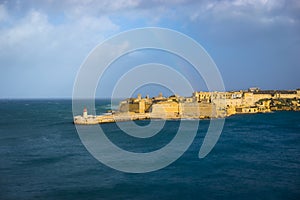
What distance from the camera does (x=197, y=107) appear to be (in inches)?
1170

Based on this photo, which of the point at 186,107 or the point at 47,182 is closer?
the point at 47,182

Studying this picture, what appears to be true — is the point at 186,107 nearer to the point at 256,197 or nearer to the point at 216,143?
the point at 216,143

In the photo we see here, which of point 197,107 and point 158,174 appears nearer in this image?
point 158,174

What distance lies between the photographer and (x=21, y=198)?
311 inches

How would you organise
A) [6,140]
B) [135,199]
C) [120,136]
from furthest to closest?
[120,136] < [6,140] < [135,199]

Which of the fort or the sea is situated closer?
the sea

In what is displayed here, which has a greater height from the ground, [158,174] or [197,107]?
[197,107]

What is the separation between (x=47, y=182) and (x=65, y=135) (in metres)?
9.55

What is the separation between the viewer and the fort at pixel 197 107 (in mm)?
28302

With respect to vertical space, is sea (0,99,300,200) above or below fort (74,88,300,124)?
below

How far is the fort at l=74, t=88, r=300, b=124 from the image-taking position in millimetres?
28302

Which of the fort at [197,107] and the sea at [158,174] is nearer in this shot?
the sea at [158,174]

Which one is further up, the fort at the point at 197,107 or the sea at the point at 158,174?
the fort at the point at 197,107

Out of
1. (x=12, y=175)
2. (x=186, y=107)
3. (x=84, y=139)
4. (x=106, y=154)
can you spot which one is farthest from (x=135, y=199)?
(x=186, y=107)
